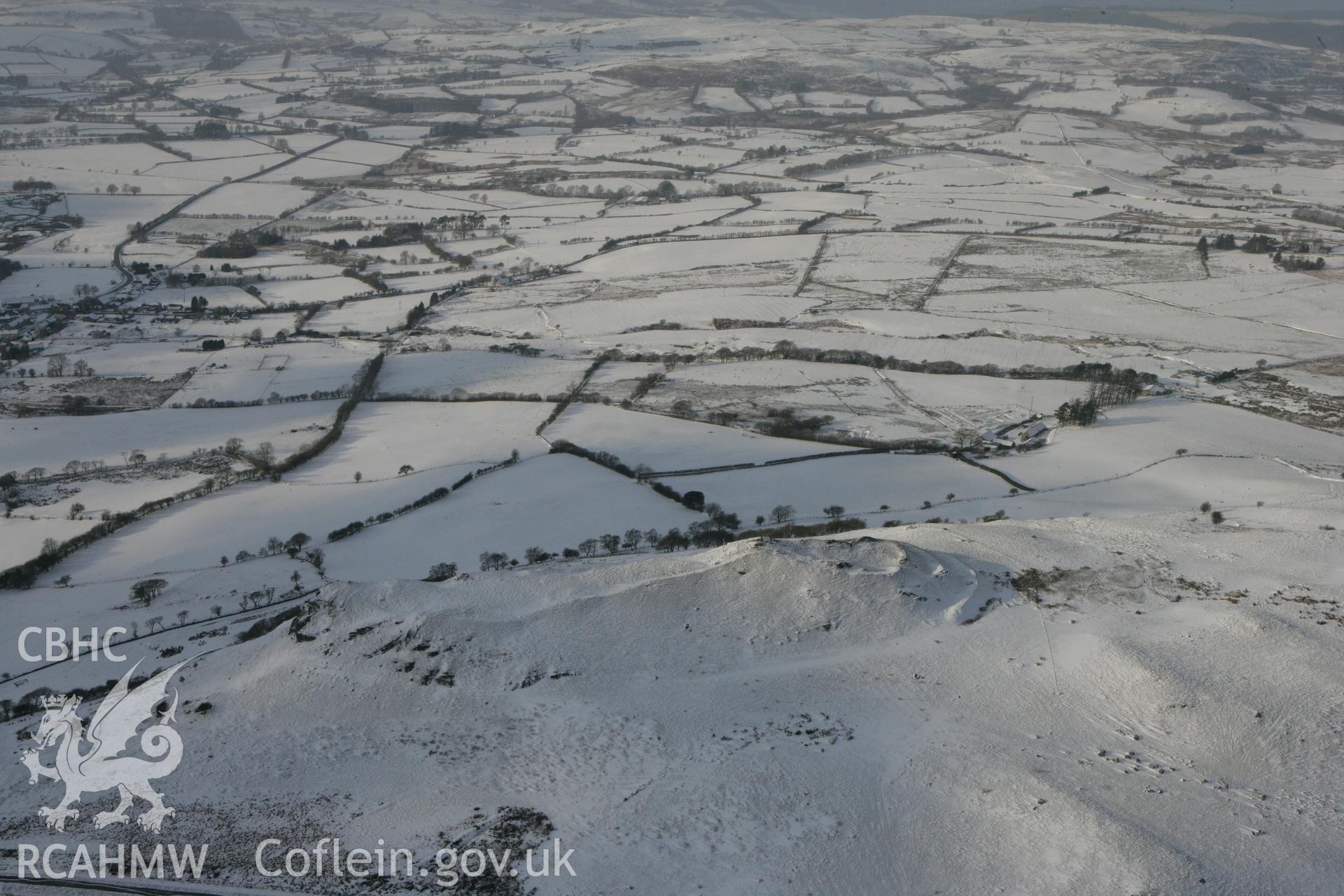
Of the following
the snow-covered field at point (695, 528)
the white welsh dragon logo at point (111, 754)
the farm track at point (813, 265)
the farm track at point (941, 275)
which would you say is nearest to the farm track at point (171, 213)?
the snow-covered field at point (695, 528)

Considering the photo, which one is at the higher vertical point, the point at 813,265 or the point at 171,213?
the point at 171,213

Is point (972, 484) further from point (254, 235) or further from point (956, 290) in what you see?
point (254, 235)

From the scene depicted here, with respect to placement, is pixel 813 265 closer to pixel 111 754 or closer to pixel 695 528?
pixel 695 528

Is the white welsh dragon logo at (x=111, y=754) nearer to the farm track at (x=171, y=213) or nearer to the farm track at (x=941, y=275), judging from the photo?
the farm track at (x=941, y=275)

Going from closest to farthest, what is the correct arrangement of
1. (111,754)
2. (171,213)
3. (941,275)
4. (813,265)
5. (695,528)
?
(111,754), (695,528), (941,275), (813,265), (171,213)

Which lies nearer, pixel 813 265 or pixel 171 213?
pixel 813 265

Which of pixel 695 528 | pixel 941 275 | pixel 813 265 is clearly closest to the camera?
pixel 695 528

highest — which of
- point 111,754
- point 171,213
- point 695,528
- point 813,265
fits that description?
point 111,754

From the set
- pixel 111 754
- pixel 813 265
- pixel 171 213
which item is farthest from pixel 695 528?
pixel 171 213
